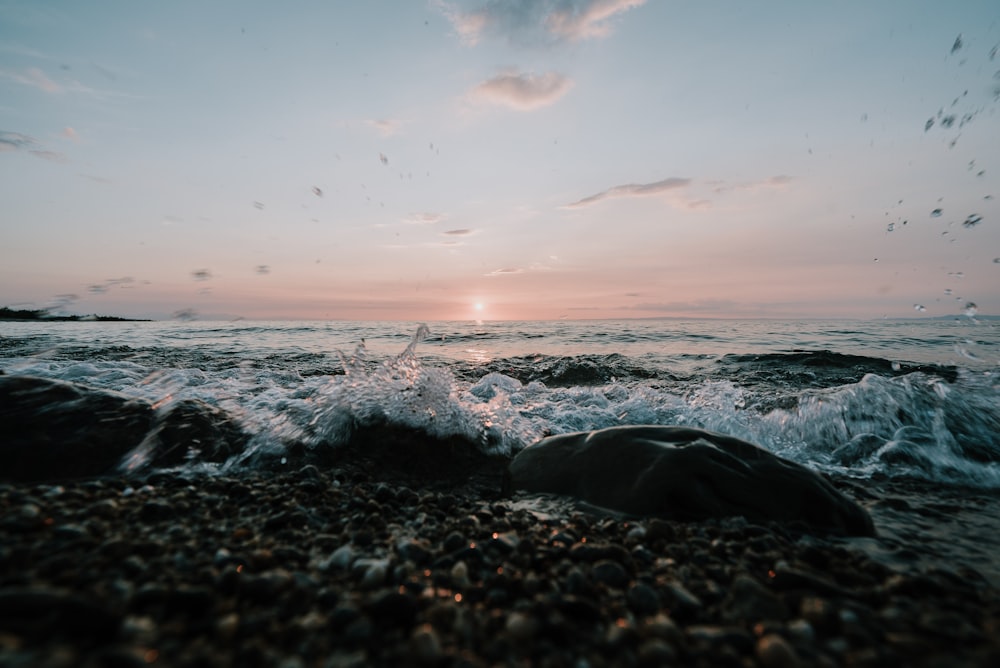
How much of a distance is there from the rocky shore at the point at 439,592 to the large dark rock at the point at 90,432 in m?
1.25

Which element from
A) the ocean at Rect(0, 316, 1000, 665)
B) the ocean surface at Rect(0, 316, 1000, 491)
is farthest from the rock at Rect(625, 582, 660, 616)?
the ocean surface at Rect(0, 316, 1000, 491)

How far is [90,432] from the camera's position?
192 inches

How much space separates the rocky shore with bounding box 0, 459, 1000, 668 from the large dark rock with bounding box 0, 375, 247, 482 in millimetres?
1255

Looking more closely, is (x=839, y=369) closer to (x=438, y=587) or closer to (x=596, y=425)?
(x=596, y=425)

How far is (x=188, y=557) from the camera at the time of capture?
244 cm

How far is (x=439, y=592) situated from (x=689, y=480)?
246cm

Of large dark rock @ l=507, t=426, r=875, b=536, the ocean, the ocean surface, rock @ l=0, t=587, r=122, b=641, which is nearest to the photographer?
rock @ l=0, t=587, r=122, b=641

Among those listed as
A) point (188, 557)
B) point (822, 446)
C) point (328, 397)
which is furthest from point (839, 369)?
point (188, 557)

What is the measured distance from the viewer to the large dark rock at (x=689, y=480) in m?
3.68

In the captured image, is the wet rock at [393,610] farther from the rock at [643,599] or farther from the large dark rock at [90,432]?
the large dark rock at [90,432]

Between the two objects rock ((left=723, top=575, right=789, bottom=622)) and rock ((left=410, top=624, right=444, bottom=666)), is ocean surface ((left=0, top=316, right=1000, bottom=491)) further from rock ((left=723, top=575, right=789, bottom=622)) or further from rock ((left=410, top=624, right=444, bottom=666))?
rock ((left=410, top=624, right=444, bottom=666))

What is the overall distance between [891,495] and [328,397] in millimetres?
6848

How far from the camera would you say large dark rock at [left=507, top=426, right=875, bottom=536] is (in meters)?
3.68

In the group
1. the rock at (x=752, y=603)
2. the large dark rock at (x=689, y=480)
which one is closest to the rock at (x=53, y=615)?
the rock at (x=752, y=603)
